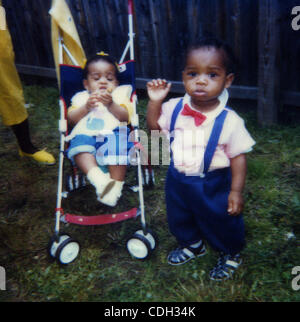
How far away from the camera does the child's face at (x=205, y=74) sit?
1838 millimetres

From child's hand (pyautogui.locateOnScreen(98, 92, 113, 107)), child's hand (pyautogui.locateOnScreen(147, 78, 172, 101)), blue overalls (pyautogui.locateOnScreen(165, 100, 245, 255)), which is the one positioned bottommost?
blue overalls (pyautogui.locateOnScreen(165, 100, 245, 255))

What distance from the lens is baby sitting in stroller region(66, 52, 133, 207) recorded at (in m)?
2.42

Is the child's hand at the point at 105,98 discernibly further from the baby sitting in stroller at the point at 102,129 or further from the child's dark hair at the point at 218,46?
the child's dark hair at the point at 218,46

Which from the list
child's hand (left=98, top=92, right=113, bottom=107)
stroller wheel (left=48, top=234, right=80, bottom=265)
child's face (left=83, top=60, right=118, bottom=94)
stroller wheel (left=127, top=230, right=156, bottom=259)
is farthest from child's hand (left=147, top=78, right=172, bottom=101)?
stroller wheel (left=48, top=234, right=80, bottom=265)

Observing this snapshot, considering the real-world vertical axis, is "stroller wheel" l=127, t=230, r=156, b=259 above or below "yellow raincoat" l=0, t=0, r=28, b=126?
below

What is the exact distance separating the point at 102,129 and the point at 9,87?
1122 mm

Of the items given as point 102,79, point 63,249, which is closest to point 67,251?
point 63,249

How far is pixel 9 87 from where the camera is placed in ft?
10.3

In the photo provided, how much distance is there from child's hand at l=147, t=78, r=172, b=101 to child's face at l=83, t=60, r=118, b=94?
0.86m

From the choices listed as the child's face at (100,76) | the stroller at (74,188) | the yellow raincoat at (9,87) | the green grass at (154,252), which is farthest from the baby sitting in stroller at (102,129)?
the yellow raincoat at (9,87)

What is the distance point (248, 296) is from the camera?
84.5 inches

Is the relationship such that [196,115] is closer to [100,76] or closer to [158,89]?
[158,89]

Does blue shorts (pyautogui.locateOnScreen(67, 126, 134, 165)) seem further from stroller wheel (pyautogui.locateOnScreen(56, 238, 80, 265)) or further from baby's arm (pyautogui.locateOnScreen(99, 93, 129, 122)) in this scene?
stroller wheel (pyautogui.locateOnScreen(56, 238, 80, 265))
